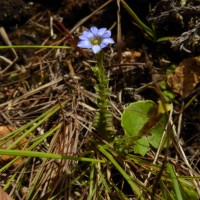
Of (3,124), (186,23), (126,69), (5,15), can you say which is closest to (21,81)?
(3,124)

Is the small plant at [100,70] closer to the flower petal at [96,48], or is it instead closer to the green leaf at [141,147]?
the flower petal at [96,48]

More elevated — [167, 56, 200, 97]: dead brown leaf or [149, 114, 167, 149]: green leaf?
[167, 56, 200, 97]: dead brown leaf

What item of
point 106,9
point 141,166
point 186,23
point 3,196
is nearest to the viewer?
point 3,196

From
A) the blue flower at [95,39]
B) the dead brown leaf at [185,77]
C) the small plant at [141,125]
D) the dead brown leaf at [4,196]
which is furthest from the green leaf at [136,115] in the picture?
the dead brown leaf at [4,196]

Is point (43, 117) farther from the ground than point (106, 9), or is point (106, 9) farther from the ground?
point (106, 9)

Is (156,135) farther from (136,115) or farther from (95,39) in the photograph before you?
(95,39)

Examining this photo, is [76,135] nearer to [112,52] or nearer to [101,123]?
[101,123]

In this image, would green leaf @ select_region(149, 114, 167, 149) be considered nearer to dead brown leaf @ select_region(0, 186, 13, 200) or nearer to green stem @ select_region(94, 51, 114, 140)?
green stem @ select_region(94, 51, 114, 140)

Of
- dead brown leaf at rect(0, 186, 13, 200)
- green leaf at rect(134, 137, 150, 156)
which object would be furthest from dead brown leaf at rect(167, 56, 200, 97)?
dead brown leaf at rect(0, 186, 13, 200)
